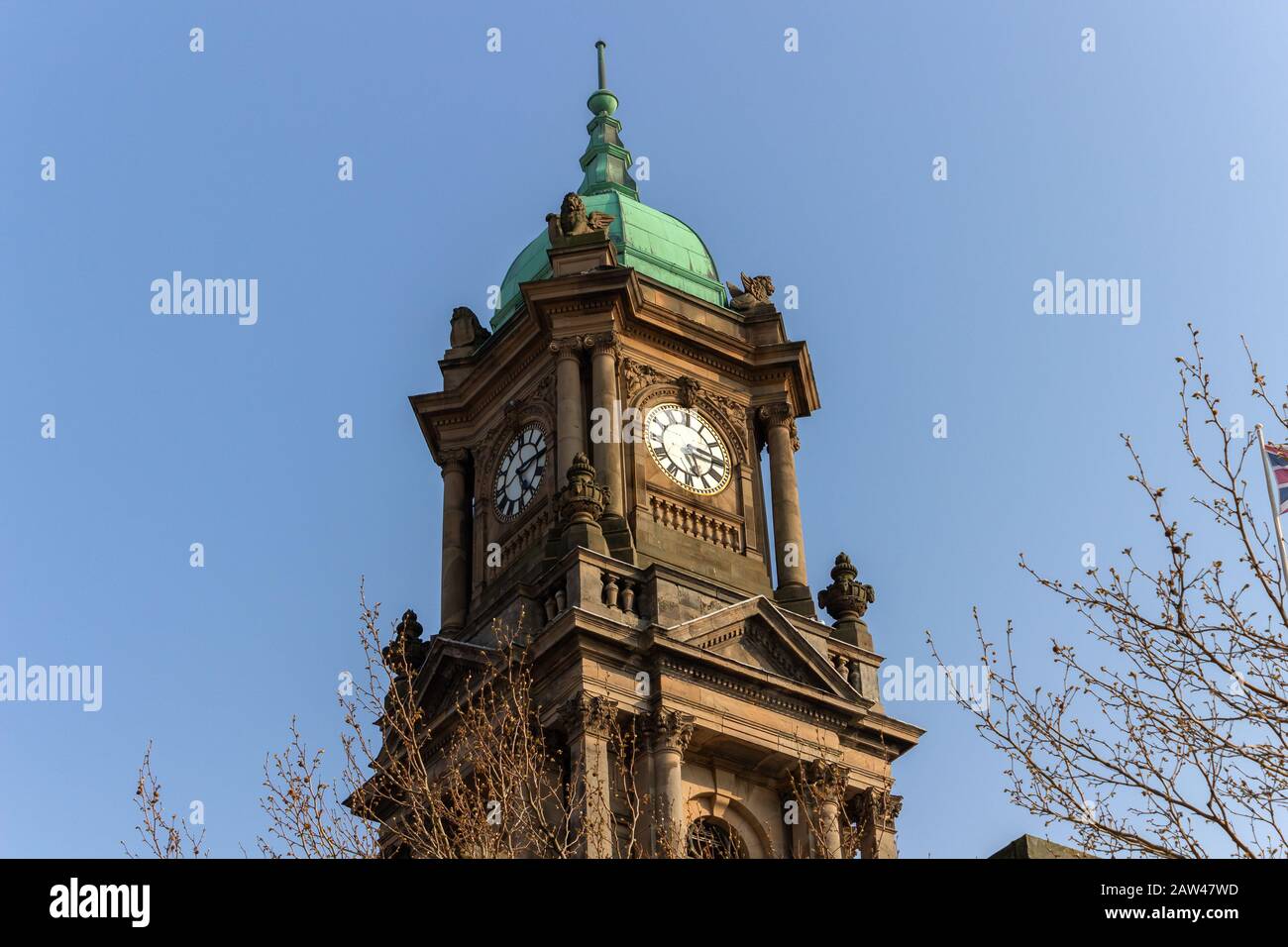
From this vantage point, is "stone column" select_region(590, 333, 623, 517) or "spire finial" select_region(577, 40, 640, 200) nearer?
"stone column" select_region(590, 333, 623, 517)

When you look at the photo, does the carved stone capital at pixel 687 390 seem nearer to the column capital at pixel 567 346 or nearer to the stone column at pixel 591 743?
the column capital at pixel 567 346

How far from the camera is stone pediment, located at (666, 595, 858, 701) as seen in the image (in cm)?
4781

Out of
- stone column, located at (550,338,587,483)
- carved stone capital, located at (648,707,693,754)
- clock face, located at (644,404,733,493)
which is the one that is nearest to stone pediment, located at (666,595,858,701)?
carved stone capital, located at (648,707,693,754)

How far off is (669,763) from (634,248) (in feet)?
63.2

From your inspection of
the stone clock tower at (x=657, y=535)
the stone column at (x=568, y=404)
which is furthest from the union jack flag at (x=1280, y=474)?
the stone column at (x=568, y=404)

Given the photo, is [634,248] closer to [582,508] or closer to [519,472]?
[519,472]

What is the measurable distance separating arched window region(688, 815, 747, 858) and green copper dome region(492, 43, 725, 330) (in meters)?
17.0

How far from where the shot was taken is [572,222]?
184 ft

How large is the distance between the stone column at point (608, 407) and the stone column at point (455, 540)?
18.5ft

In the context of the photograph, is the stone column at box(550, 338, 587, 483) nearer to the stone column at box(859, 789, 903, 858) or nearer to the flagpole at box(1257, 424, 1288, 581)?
the stone column at box(859, 789, 903, 858)

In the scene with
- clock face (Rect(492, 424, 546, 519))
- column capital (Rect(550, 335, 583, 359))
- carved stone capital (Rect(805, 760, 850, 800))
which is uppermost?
column capital (Rect(550, 335, 583, 359))

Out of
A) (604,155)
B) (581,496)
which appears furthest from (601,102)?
(581,496)
